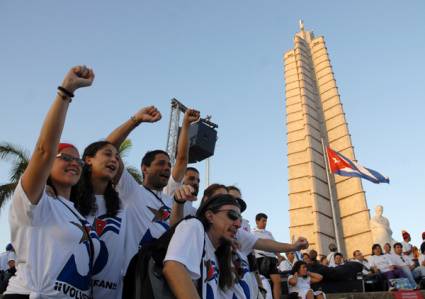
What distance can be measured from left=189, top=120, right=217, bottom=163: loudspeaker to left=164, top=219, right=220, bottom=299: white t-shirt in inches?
281

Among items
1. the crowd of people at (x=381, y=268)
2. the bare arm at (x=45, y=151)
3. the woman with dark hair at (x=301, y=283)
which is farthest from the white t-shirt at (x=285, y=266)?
the bare arm at (x=45, y=151)

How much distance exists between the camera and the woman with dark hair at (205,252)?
152 cm

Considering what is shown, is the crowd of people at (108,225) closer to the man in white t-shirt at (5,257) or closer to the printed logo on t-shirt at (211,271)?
the printed logo on t-shirt at (211,271)

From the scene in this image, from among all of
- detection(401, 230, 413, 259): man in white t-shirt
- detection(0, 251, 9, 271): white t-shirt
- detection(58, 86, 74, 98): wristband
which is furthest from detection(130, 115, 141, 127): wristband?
detection(401, 230, 413, 259): man in white t-shirt

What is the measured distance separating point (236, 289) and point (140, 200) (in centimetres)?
88

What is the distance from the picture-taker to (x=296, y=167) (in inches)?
1508

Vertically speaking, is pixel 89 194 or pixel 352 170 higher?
pixel 352 170

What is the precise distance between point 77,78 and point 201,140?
736cm

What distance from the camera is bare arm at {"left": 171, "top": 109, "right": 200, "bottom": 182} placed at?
9.86 feet

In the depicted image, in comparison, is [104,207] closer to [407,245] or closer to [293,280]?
[293,280]

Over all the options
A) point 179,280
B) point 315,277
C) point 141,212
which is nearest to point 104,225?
point 141,212

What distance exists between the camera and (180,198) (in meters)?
2.06

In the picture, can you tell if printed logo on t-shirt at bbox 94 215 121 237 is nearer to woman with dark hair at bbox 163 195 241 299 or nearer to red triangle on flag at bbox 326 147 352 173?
woman with dark hair at bbox 163 195 241 299

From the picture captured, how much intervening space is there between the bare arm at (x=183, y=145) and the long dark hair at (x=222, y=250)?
1131 mm
